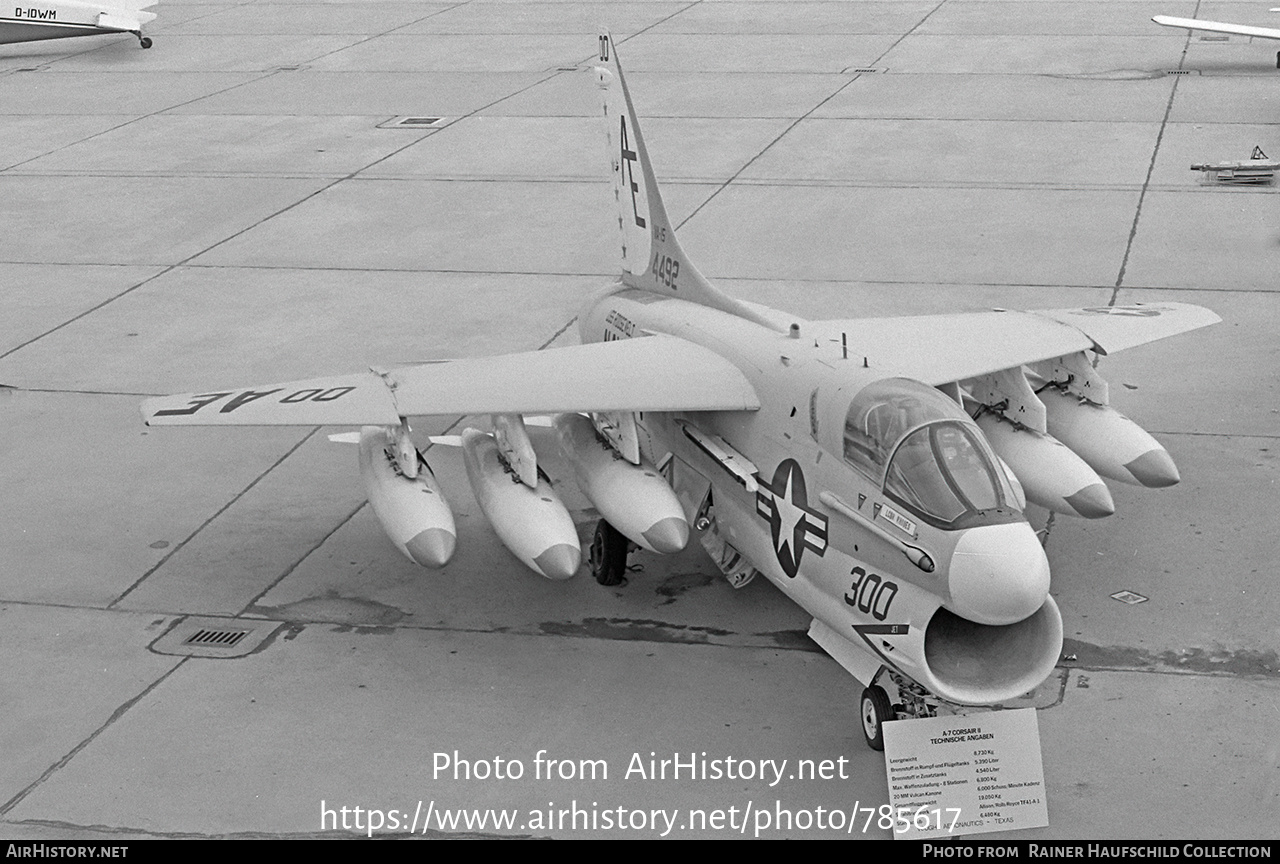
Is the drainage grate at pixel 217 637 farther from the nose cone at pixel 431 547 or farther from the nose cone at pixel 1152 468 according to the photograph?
the nose cone at pixel 1152 468

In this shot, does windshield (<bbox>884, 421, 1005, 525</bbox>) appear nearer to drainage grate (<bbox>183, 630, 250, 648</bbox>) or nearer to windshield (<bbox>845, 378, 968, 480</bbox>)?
windshield (<bbox>845, 378, 968, 480</bbox>)

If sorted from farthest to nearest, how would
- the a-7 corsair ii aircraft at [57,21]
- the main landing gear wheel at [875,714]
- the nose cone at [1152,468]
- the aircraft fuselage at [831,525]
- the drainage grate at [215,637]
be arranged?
the a-7 corsair ii aircraft at [57,21]
the nose cone at [1152,468]
the drainage grate at [215,637]
the main landing gear wheel at [875,714]
the aircraft fuselage at [831,525]

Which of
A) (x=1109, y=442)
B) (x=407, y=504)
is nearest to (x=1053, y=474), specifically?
(x=1109, y=442)

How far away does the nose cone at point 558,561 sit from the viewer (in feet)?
37.2

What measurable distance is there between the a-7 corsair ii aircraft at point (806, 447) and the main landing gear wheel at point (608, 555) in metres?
0.02

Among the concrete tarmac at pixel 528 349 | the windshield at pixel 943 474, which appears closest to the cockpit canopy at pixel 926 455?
the windshield at pixel 943 474

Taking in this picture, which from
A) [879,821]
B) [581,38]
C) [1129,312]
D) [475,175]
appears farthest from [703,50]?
[879,821]

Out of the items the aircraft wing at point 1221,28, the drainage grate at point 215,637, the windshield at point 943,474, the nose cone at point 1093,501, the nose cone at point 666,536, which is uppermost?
the windshield at point 943,474

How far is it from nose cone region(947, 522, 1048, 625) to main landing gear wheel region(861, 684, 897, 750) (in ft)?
3.56

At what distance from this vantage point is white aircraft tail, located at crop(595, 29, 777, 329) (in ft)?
45.9

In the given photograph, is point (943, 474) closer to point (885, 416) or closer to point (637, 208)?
point (885, 416)

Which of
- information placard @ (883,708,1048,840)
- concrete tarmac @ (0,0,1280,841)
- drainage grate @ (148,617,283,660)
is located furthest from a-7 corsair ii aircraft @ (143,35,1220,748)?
drainage grate @ (148,617,283,660)

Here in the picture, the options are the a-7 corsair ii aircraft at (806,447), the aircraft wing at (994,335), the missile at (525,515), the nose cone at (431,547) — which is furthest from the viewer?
the aircraft wing at (994,335)

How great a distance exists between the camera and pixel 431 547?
1155cm
